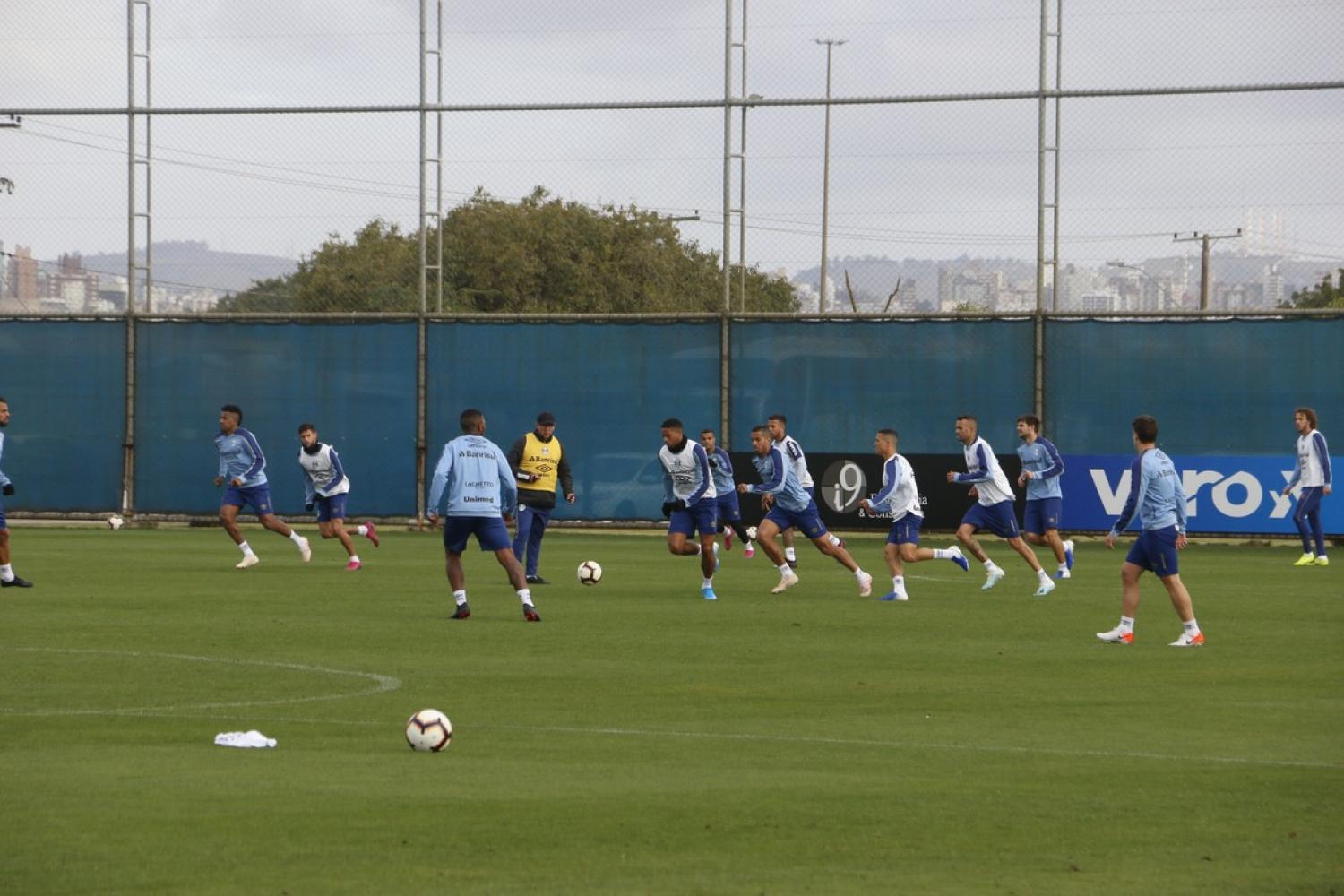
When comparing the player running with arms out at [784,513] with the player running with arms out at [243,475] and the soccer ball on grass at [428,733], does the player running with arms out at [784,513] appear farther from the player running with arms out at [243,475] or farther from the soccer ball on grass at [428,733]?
the soccer ball on grass at [428,733]

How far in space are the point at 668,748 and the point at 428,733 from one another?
1.32m

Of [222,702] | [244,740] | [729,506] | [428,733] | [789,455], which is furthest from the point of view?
[729,506]

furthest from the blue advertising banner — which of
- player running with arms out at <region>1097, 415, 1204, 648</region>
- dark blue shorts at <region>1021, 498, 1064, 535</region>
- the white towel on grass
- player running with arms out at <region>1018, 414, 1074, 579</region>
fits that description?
the white towel on grass

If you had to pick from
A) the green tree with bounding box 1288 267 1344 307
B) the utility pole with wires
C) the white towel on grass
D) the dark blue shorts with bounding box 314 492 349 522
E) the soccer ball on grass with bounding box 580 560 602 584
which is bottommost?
the soccer ball on grass with bounding box 580 560 602 584

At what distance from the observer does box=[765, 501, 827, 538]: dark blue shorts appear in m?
22.6

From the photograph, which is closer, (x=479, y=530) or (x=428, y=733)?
(x=428, y=733)

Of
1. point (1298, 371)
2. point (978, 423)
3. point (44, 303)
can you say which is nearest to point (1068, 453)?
point (978, 423)

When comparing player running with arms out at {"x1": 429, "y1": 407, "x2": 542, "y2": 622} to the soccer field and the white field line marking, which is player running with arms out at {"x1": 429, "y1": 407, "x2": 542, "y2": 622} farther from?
the white field line marking

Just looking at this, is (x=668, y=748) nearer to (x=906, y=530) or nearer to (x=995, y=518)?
(x=906, y=530)

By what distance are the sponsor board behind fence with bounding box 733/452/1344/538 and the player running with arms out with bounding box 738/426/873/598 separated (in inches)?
380

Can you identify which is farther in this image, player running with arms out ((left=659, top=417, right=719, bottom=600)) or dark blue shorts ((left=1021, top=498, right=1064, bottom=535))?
dark blue shorts ((left=1021, top=498, right=1064, bottom=535))

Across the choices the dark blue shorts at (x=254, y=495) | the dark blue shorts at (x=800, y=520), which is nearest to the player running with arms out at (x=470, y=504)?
the dark blue shorts at (x=800, y=520)

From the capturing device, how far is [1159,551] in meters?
16.7

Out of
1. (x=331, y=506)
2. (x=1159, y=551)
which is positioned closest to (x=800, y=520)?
(x=1159, y=551)
